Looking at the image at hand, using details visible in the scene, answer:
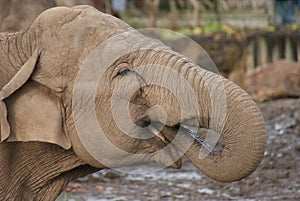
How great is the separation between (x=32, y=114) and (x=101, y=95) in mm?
345

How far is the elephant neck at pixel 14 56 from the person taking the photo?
435cm

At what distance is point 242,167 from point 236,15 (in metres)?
18.1

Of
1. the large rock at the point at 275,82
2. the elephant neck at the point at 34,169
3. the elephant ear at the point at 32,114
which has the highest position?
the elephant ear at the point at 32,114

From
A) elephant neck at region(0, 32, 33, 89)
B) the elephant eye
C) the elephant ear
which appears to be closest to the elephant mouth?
the elephant eye

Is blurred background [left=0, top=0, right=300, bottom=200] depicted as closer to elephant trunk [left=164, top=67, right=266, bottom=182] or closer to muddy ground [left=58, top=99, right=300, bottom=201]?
muddy ground [left=58, top=99, right=300, bottom=201]

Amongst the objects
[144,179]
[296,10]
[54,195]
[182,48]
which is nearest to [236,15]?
[296,10]

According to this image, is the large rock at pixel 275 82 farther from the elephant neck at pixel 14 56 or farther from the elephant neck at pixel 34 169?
the elephant neck at pixel 14 56

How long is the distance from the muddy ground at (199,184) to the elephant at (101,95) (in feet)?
10.7

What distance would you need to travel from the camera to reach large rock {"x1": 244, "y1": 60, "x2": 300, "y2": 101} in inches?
557

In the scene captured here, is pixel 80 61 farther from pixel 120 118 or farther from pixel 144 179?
pixel 144 179

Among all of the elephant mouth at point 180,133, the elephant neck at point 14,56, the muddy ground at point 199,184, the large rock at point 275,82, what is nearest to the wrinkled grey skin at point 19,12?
the elephant neck at point 14,56

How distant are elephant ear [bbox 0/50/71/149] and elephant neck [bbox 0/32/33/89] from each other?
0.46ft

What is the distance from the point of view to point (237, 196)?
27.5 feet

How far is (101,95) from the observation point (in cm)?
421
